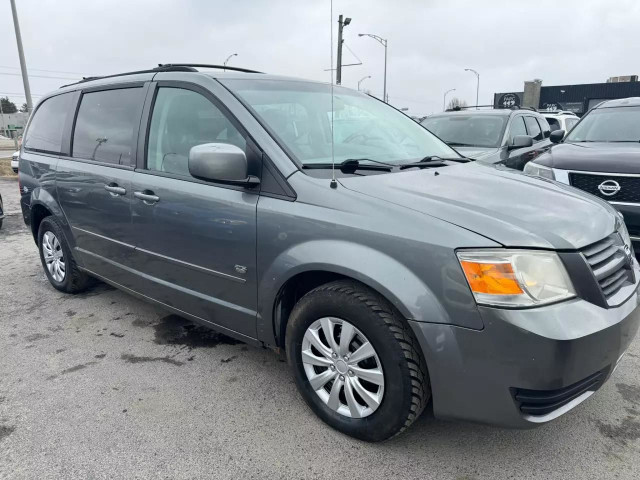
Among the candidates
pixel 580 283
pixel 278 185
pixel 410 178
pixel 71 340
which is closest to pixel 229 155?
pixel 278 185

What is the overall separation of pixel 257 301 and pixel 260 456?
0.77 m

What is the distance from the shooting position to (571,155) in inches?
190

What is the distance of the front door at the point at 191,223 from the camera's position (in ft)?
8.52

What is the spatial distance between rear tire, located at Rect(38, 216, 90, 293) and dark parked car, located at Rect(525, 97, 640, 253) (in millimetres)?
4498

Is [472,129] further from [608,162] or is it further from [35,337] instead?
[35,337]

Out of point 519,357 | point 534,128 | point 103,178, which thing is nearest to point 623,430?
point 519,357

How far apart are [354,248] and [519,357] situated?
80 cm

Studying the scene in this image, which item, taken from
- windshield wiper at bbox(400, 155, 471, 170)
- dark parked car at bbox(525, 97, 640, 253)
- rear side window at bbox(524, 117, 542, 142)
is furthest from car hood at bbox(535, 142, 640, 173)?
rear side window at bbox(524, 117, 542, 142)

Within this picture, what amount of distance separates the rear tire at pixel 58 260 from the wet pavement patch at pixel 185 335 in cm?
106

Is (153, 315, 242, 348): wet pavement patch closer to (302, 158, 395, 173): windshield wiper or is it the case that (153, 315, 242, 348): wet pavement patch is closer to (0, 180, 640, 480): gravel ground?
(0, 180, 640, 480): gravel ground

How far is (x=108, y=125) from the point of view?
11.6ft

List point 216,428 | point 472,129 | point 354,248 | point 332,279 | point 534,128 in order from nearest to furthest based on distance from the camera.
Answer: point 354,248 < point 332,279 < point 216,428 < point 472,129 < point 534,128

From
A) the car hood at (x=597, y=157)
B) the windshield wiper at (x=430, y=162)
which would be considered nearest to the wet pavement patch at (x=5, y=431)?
the windshield wiper at (x=430, y=162)

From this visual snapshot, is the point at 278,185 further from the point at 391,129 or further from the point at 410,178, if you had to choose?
the point at 391,129
